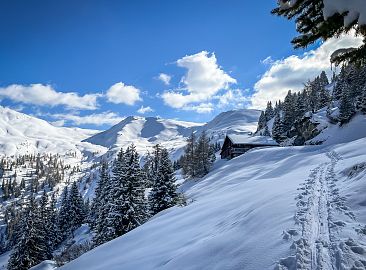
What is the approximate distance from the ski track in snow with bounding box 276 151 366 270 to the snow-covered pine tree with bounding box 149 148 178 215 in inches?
1089

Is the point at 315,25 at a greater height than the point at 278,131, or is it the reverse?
the point at 278,131

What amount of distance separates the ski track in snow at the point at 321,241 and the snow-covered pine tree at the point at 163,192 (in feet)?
90.8

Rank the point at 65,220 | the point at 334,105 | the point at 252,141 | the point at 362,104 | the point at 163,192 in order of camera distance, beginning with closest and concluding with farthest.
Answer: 1. the point at 163,192
2. the point at 362,104
3. the point at 65,220
4. the point at 252,141
5. the point at 334,105

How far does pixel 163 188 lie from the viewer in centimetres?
3894

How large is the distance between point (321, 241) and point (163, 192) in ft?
104

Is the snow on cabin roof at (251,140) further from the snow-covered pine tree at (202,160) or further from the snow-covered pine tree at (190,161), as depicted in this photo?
the snow-covered pine tree at (202,160)

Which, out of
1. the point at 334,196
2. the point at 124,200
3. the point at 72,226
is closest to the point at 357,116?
the point at 124,200

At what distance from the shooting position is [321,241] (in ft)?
26.6

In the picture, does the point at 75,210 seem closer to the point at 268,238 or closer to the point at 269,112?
the point at 268,238

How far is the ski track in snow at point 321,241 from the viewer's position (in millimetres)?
6984

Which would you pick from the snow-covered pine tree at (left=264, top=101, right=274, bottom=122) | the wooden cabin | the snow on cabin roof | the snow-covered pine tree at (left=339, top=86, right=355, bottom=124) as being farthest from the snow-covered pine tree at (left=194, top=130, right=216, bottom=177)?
the snow-covered pine tree at (left=264, top=101, right=274, bottom=122)

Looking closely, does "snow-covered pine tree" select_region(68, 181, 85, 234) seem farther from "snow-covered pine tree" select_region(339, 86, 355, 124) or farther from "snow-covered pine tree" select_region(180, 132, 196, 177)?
"snow-covered pine tree" select_region(339, 86, 355, 124)

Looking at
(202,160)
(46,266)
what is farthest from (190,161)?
(46,266)

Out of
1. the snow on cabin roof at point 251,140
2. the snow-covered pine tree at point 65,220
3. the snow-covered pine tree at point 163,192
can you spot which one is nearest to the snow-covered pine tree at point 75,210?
the snow-covered pine tree at point 65,220
